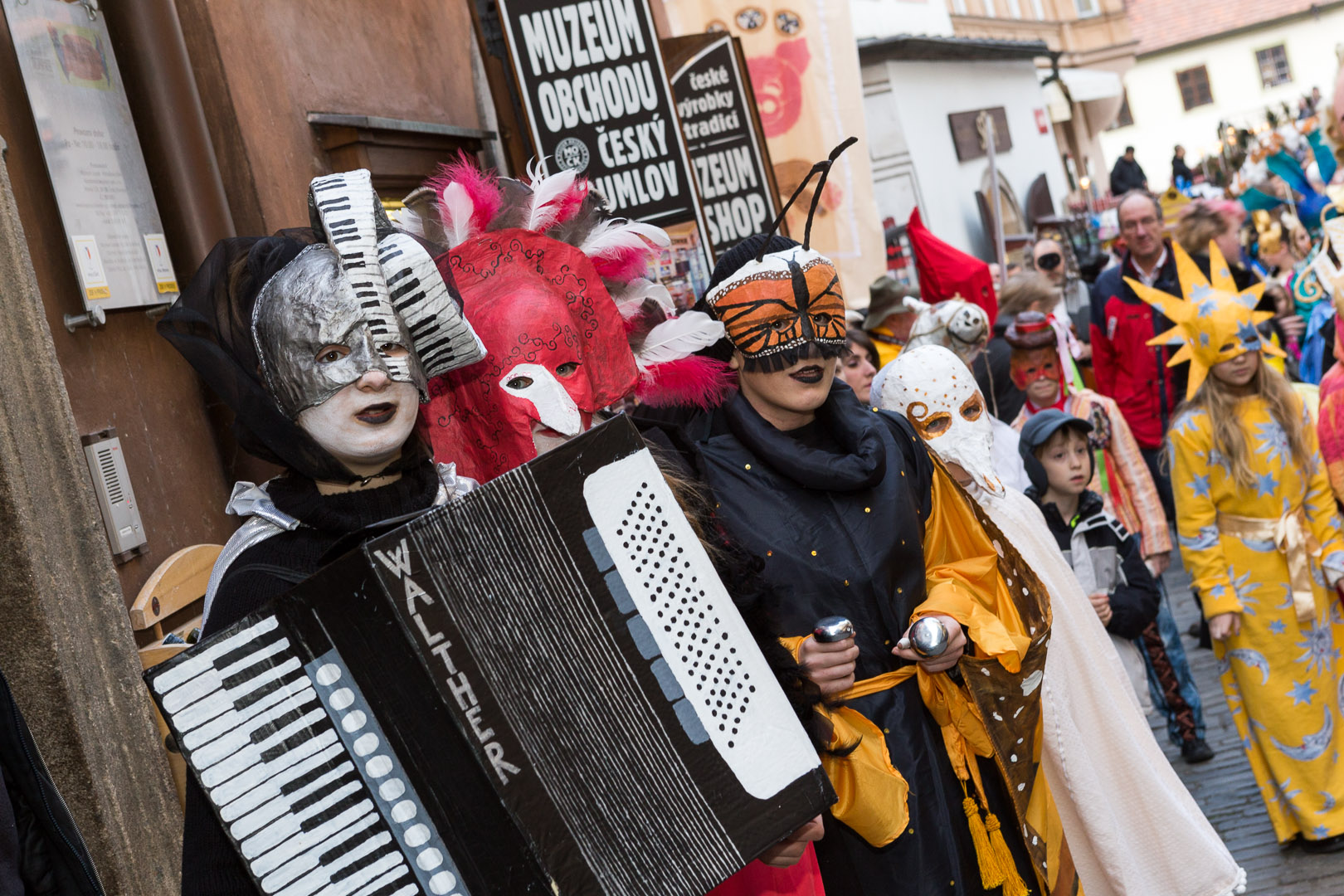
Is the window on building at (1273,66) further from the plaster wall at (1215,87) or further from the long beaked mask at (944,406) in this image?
the long beaked mask at (944,406)

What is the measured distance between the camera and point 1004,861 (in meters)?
3.39

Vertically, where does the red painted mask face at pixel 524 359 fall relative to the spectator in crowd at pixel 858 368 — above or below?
above

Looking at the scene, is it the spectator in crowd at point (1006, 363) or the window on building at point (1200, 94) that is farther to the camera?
the window on building at point (1200, 94)

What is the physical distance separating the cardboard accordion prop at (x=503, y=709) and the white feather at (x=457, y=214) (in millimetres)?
1396

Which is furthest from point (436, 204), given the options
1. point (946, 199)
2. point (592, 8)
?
point (946, 199)

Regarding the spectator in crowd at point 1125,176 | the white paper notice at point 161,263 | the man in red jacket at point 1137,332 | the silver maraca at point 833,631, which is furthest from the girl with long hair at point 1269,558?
the spectator in crowd at point 1125,176

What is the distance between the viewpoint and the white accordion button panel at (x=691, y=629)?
2.16 meters

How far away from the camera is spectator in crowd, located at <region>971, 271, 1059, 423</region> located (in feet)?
21.6

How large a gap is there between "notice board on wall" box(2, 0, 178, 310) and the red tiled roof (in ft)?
168

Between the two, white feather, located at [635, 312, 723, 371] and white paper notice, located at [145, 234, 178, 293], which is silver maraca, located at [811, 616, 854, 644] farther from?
white paper notice, located at [145, 234, 178, 293]

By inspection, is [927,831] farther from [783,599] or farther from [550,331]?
[550,331]

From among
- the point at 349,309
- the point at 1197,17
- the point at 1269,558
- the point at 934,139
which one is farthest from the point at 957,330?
the point at 1197,17

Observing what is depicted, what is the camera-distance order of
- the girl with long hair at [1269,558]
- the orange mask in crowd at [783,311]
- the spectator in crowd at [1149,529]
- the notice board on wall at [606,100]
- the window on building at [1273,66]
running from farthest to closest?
the window on building at [1273,66]
the spectator in crowd at [1149,529]
the notice board on wall at [606,100]
the girl with long hair at [1269,558]
the orange mask in crowd at [783,311]

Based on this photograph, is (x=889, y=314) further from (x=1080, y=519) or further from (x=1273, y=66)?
(x=1273, y=66)
